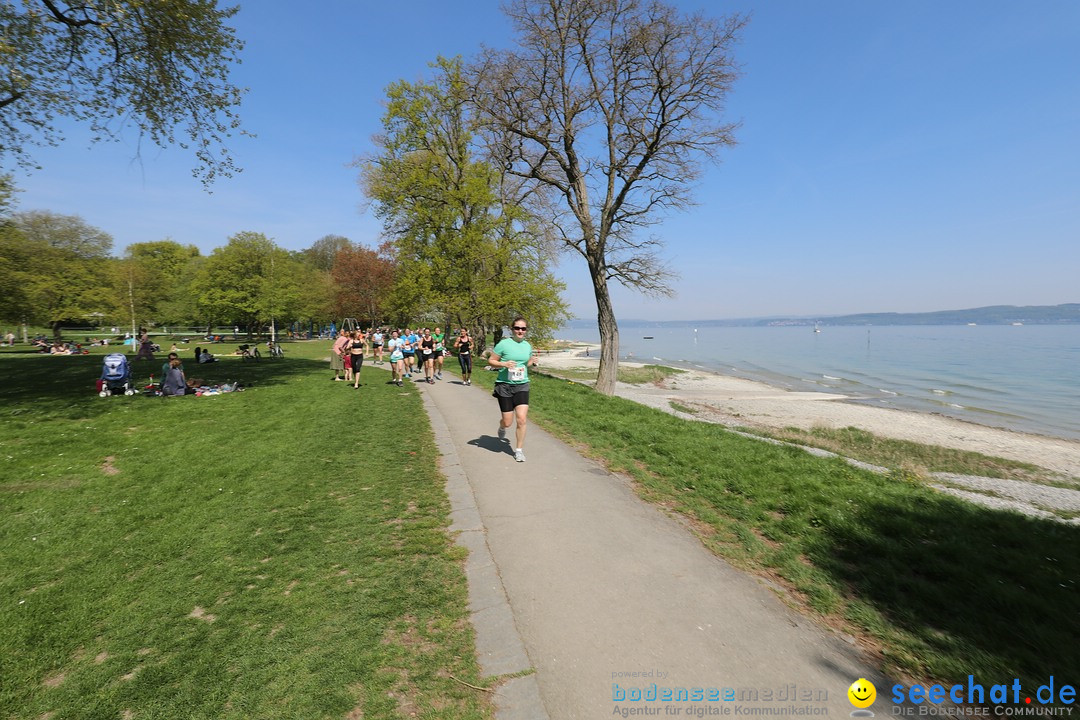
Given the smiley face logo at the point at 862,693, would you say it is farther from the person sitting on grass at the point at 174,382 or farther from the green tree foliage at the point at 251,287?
the green tree foliage at the point at 251,287

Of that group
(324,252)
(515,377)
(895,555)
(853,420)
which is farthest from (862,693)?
(324,252)

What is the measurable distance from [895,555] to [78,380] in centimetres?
2143

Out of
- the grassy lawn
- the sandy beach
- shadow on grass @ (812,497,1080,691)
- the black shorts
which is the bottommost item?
the sandy beach

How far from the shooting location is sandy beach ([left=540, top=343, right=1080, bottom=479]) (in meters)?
15.6

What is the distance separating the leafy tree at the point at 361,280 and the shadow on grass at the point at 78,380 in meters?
33.2

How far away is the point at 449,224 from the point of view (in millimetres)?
25766

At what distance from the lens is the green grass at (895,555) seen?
9.75 ft

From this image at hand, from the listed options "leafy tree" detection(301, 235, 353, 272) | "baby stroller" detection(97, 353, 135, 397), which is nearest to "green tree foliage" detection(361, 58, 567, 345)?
"baby stroller" detection(97, 353, 135, 397)

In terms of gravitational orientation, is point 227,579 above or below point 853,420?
above

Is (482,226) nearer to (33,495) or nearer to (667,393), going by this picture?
(667,393)

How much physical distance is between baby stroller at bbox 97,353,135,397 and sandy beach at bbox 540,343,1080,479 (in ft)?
60.5

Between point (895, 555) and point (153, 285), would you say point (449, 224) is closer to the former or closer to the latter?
point (895, 555)

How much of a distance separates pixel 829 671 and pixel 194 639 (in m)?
4.47

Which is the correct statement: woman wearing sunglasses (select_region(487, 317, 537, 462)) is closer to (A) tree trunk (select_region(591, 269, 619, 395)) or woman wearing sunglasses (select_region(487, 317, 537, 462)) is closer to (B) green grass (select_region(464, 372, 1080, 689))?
(B) green grass (select_region(464, 372, 1080, 689))
